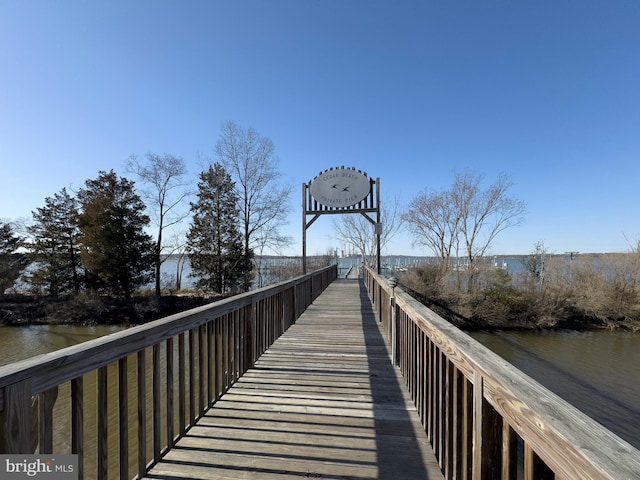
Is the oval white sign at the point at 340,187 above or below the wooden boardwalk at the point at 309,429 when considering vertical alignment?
above

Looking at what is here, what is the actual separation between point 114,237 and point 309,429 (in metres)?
18.6

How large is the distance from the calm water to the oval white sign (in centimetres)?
781

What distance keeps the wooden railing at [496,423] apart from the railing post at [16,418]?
5.07ft

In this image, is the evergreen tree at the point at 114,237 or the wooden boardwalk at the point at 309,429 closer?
the wooden boardwalk at the point at 309,429

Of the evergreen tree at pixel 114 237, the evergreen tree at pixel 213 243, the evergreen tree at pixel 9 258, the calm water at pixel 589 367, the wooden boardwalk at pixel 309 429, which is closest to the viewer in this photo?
the wooden boardwalk at pixel 309 429

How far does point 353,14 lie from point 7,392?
10.2m

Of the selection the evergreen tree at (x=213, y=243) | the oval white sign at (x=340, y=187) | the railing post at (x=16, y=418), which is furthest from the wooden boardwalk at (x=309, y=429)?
the evergreen tree at (x=213, y=243)

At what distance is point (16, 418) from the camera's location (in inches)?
39.4

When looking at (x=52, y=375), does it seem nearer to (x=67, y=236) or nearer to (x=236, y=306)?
(x=236, y=306)

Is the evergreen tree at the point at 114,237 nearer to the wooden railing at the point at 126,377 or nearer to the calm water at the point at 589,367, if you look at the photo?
the wooden railing at the point at 126,377

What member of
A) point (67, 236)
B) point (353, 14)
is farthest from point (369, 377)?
point (67, 236)

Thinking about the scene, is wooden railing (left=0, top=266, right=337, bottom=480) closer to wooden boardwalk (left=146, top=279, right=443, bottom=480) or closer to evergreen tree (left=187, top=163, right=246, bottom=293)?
wooden boardwalk (left=146, top=279, right=443, bottom=480)

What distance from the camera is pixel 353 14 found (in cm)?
838

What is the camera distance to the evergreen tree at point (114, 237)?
16.5 m
